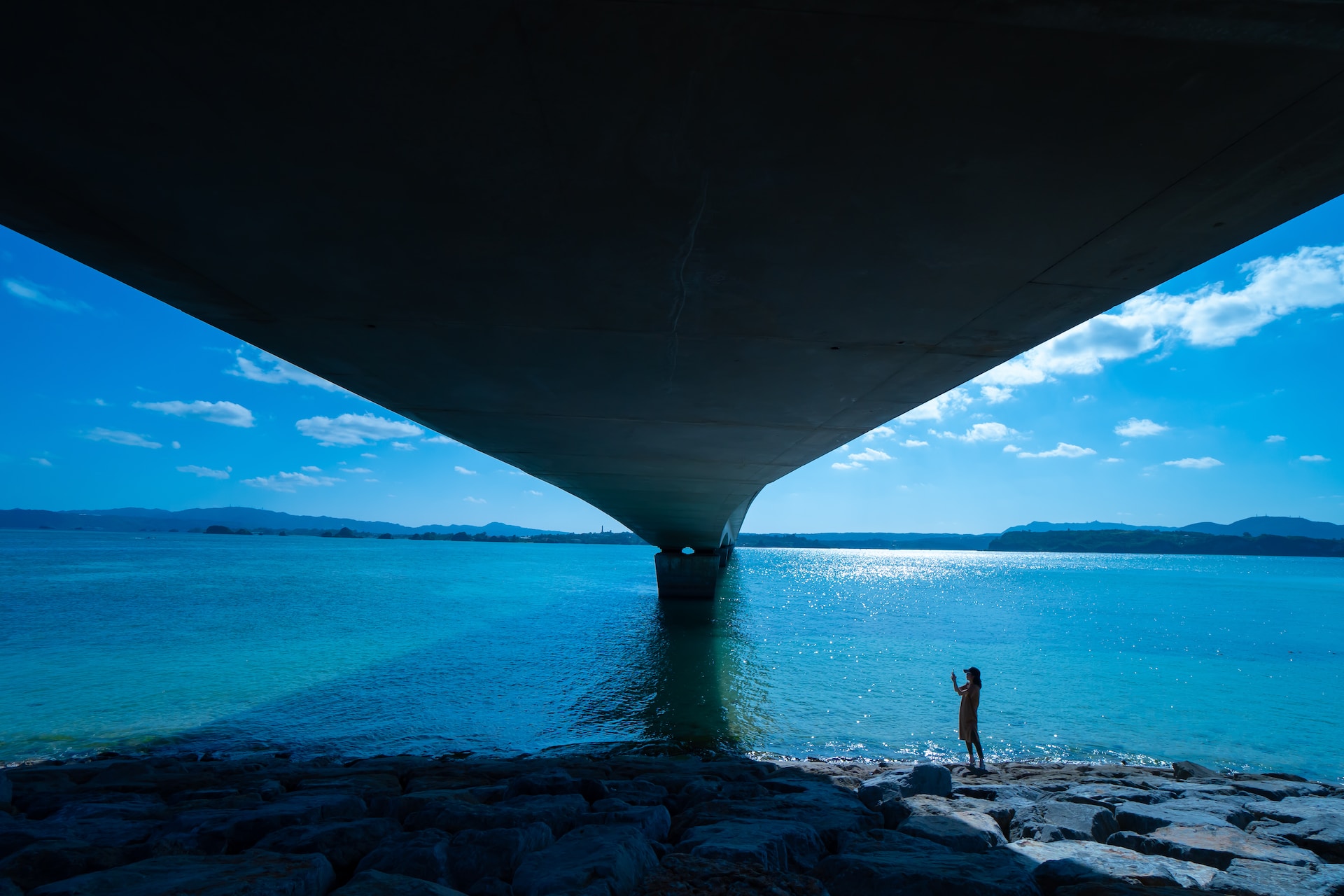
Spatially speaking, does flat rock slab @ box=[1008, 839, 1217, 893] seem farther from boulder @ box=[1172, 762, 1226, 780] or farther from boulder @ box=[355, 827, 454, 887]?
boulder @ box=[1172, 762, 1226, 780]

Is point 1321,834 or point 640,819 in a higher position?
point 640,819

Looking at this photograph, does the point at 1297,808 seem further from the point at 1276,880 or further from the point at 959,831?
the point at 959,831

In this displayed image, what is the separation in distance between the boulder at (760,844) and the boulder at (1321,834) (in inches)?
210

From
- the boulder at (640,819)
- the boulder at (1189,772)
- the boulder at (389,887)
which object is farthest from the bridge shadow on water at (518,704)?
the boulder at (389,887)

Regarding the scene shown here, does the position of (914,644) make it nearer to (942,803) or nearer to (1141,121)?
(942,803)

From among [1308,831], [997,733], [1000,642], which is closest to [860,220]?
[1308,831]

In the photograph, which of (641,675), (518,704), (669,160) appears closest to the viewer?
(669,160)

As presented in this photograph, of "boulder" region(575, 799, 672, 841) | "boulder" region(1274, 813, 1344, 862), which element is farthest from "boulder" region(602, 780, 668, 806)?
"boulder" region(1274, 813, 1344, 862)

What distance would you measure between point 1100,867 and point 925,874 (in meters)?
1.74

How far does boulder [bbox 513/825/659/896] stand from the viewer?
4.10 m

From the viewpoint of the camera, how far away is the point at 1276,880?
530cm

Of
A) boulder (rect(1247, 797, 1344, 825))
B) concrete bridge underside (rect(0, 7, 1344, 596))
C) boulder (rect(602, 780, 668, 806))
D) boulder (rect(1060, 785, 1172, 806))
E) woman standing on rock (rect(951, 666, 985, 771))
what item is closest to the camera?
concrete bridge underside (rect(0, 7, 1344, 596))

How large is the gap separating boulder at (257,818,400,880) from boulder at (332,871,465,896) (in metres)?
0.95

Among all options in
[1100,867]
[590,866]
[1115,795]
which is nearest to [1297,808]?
[1115,795]
